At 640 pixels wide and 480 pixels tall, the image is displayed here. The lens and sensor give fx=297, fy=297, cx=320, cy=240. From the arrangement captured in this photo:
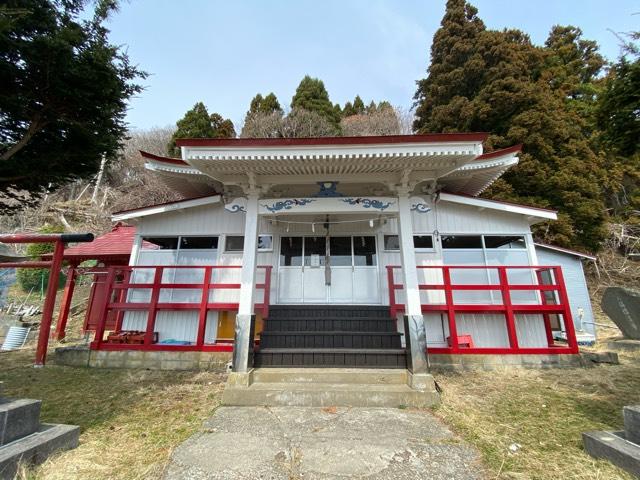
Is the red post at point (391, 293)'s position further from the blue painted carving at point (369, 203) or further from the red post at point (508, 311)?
the red post at point (508, 311)

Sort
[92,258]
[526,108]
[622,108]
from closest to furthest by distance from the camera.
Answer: [622,108] → [92,258] → [526,108]

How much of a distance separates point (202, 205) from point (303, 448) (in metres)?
5.23

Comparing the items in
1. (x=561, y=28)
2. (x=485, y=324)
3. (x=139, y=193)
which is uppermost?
(x=561, y=28)

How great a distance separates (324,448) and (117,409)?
102 inches

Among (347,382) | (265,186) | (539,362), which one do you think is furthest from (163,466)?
(539,362)

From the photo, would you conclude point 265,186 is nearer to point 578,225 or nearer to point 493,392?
point 493,392

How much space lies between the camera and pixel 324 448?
264 cm

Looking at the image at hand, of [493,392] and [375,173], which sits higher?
[375,173]

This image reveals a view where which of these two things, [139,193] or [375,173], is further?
[139,193]

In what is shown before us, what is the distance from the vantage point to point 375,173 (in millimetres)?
4664

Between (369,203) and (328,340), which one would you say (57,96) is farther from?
(328,340)

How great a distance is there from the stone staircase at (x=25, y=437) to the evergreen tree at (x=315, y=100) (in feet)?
65.5

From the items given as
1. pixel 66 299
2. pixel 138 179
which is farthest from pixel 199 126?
pixel 66 299

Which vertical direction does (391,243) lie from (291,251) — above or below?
above
